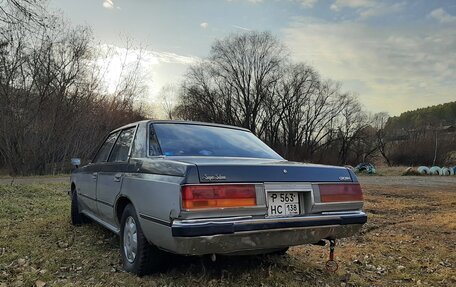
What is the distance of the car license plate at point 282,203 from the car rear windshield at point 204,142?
2.97 ft

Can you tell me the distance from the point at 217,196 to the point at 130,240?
1.31m

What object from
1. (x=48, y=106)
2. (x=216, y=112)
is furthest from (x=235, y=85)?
(x=48, y=106)

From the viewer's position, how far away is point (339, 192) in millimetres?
3619

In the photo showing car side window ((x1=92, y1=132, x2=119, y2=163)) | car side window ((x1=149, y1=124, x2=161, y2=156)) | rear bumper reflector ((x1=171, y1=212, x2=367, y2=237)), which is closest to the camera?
rear bumper reflector ((x1=171, y1=212, x2=367, y2=237))

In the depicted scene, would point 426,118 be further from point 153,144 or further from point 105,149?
point 153,144

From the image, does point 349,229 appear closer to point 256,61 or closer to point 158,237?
point 158,237

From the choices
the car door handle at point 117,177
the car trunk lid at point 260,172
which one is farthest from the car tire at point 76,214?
the car trunk lid at point 260,172

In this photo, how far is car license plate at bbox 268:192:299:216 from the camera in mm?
3217

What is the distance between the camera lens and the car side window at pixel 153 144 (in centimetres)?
385

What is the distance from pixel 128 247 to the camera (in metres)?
3.87

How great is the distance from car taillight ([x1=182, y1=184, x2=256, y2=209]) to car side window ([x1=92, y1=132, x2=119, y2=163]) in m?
2.53

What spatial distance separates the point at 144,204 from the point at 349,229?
6.17 feet

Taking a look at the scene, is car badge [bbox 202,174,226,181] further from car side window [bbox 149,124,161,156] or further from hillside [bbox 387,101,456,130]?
hillside [bbox 387,101,456,130]

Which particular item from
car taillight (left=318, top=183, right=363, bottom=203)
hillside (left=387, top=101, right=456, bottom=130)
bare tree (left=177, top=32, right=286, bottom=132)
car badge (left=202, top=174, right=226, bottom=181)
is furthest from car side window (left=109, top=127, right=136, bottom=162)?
hillside (left=387, top=101, right=456, bottom=130)
